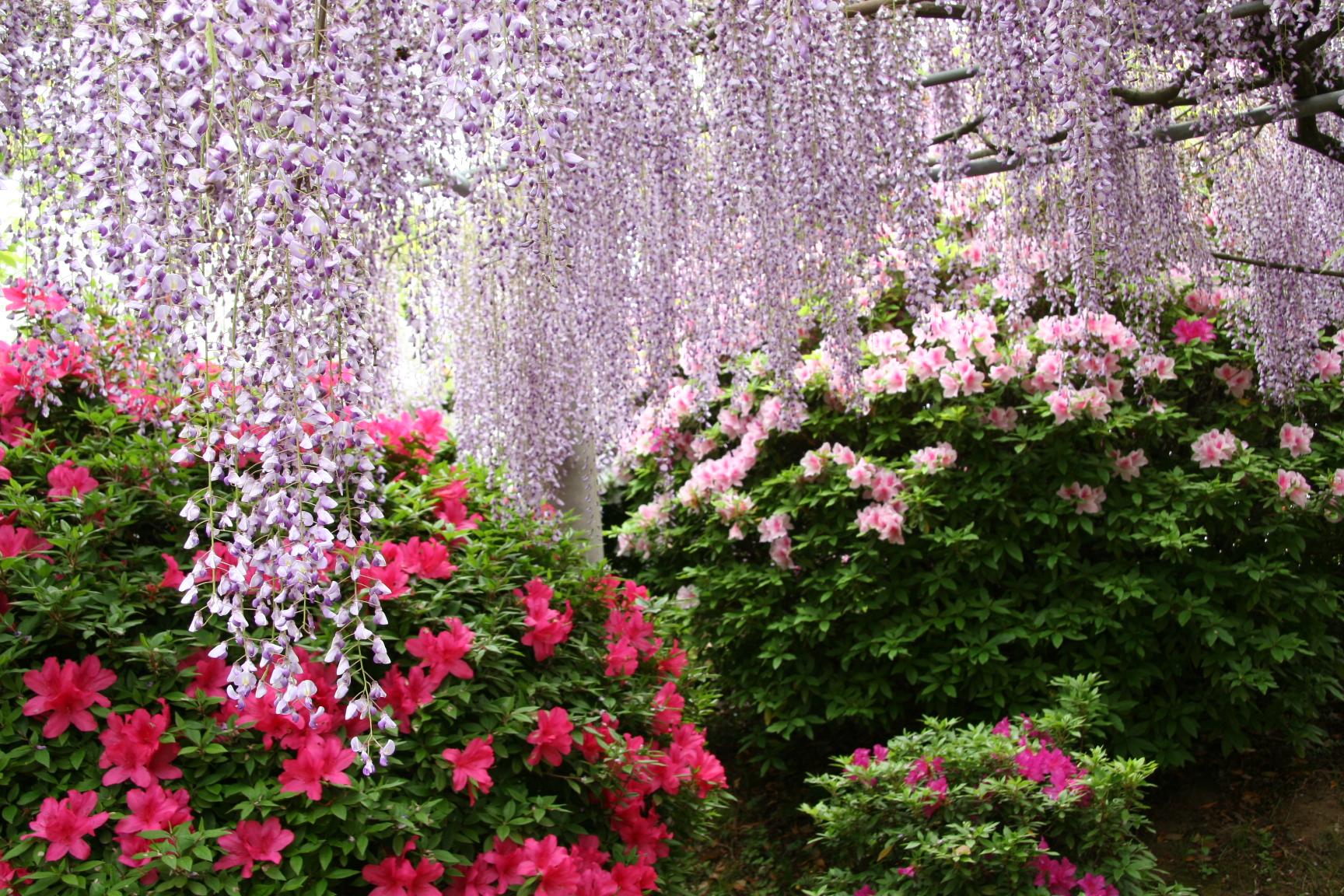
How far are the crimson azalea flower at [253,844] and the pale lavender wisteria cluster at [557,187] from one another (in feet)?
1.15

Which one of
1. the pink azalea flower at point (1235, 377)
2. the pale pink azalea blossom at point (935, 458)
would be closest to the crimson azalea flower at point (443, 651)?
the pale pink azalea blossom at point (935, 458)

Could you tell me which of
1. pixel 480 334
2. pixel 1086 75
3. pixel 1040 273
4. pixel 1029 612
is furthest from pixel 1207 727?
pixel 480 334

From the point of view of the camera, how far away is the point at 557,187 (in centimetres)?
246

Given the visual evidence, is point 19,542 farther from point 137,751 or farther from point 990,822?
point 990,822

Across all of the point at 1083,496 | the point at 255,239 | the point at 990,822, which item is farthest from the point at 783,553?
the point at 255,239

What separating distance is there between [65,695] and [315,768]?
54 cm

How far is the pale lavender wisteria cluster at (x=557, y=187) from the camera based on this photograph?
1792 millimetres

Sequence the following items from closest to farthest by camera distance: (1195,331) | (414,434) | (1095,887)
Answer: (1095,887) < (414,434) < (1195,331)

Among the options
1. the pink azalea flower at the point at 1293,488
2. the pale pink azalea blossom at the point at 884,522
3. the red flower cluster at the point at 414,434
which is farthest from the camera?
the pale pink azalea blossom at the point at 884,522

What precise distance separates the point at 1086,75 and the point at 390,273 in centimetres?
309

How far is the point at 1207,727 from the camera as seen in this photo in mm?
4777

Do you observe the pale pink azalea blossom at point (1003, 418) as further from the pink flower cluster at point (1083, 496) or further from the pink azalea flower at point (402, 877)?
the pink azalea flower at point (402, 877)

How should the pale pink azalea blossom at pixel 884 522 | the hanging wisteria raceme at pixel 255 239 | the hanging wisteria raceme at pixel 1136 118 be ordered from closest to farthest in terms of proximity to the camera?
the hanging wisteria raceme at pixel 255 239
the hanging wisteria raceme at pixel 1136 118
the pale pink azalea blossom at pixel 884 522

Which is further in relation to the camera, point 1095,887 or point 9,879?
point 1095,887
